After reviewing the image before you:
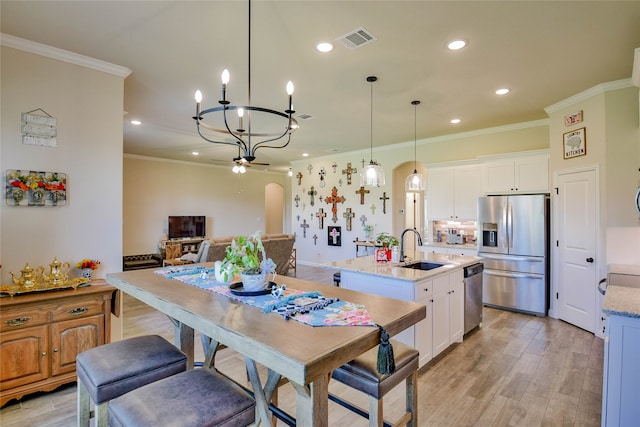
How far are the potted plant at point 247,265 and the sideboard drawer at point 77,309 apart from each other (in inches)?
60.6

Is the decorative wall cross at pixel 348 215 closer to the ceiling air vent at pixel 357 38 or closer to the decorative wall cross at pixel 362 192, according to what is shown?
the decorative wall cross at pixel 362 192

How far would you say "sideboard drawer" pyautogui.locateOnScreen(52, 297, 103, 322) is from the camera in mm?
2559

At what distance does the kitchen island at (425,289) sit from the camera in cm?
288

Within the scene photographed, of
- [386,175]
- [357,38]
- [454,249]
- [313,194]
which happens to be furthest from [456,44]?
[313,194]

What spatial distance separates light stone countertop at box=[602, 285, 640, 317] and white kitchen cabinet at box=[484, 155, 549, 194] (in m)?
2.82

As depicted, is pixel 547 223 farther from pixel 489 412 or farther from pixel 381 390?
pixel 381 390

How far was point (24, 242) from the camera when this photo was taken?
2.68 meters

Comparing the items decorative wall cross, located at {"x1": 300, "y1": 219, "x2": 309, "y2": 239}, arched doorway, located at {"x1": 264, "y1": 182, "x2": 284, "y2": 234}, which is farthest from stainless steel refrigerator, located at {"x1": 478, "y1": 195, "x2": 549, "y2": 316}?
arched doorway, located at {"x1": 264, "y1": 182, "x2": 284, "y2": 234}

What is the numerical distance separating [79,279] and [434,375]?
3.24 metres

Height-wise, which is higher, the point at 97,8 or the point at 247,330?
the point at 97,8

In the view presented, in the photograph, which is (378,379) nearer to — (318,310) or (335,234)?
(318,310)

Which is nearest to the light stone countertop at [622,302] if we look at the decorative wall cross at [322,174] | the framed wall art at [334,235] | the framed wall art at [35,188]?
the framed wall art at [35,188]

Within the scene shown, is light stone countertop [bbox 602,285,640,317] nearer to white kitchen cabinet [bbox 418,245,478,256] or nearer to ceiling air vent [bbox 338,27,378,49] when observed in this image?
ceiling air vent [bbox 338,27,378,49]

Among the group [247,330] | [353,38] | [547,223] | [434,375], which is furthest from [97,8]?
[547,223]
